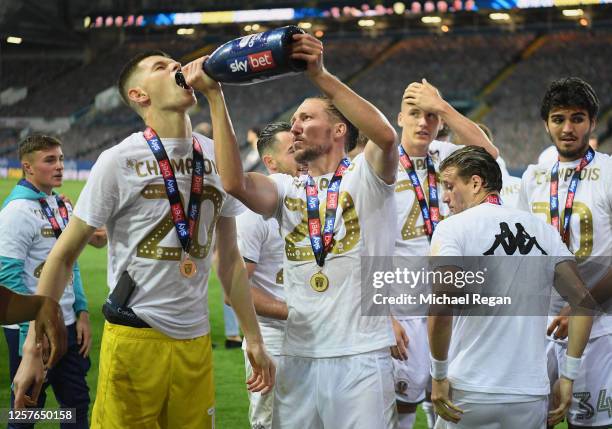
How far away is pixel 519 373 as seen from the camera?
127 inches

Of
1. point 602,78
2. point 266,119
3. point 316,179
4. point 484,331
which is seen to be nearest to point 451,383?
point 484,331

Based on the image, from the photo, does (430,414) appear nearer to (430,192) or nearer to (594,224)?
(430,192)

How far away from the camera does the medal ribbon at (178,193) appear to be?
130 inches

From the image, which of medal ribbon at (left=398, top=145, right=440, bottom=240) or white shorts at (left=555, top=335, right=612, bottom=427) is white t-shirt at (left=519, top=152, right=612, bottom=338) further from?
medal ribbon at (left=398, top=145, right=440, bottom=240)

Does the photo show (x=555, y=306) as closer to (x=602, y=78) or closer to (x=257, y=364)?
(x=257, y=364)

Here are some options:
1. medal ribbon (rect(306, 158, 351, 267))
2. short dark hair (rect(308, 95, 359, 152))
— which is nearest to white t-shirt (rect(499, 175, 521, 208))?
short dark hair (rect(308, 95, 359, 152))

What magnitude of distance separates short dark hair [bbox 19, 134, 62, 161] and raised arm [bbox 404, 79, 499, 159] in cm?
227

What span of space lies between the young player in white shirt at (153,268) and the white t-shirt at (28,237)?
1.62 meters

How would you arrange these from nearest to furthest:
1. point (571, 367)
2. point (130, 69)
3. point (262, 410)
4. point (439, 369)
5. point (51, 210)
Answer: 1. point (439, 369)
2. point (130, 69)
3. point (571, 367)
4. point (262, 410)
5. point (51, 210)

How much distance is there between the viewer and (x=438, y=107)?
435cm

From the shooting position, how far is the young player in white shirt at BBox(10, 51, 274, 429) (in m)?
3.25

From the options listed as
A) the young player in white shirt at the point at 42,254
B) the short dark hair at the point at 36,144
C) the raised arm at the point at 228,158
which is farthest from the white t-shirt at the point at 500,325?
the short dark hair at the point at 36,144

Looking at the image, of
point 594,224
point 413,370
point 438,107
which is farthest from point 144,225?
point 594,224

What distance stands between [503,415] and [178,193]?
1538 mm
